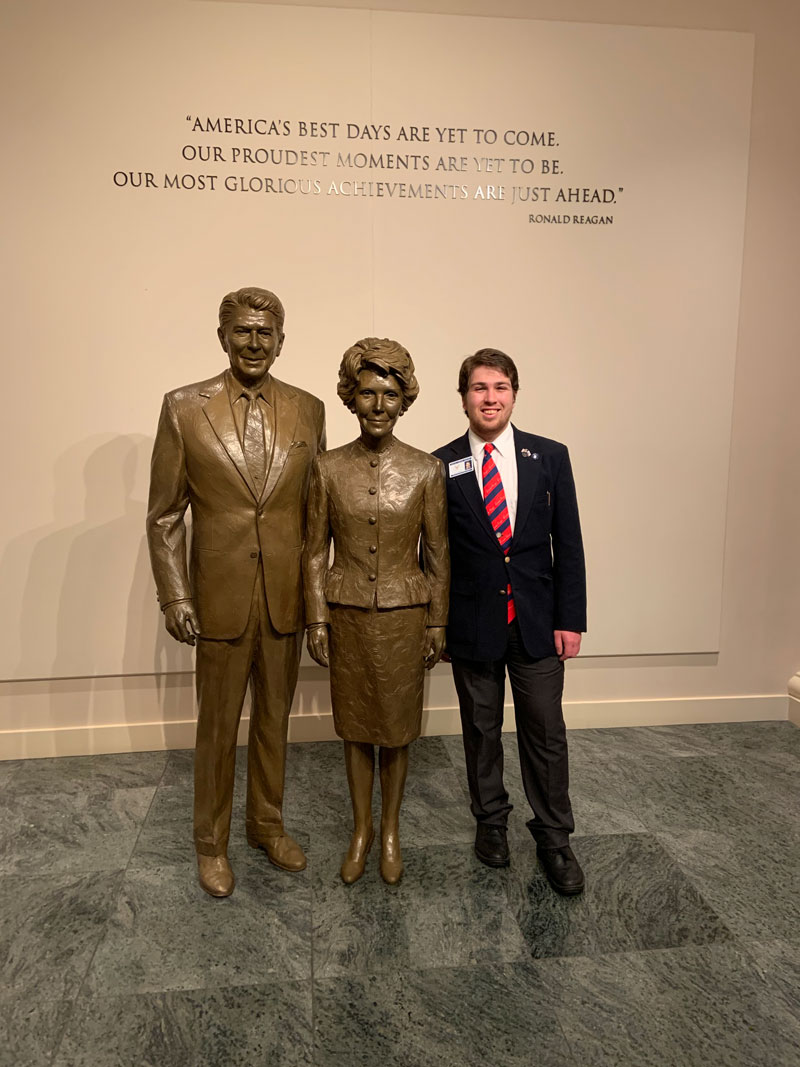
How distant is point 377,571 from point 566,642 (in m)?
0.77

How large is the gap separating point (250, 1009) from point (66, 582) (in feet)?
7.67

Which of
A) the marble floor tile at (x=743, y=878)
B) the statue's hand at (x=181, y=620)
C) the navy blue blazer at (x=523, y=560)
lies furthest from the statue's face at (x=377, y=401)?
the marble floor tile at (x=743, y=878)

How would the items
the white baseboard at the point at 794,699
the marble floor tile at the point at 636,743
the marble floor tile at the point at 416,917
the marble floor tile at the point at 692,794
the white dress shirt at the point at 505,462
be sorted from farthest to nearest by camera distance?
the white baseboard at the point at 794,699
the marble floor tile at the point at 636,743
the marble floor tile at the point at 692,794
the white dress shirt at the point at 505,462
the marble floor tile at the point at 416,917

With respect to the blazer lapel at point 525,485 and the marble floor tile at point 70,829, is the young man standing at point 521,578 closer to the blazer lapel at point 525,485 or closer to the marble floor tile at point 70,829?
the blazer lapel at point 525,485

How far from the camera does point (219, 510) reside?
2482 mm

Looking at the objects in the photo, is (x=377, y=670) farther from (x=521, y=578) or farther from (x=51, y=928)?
(x=51, y=928)

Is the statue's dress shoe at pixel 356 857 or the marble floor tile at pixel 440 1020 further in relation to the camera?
the statue's dress shoe at pixel 356 857

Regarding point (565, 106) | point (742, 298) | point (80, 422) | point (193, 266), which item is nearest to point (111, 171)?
point (193, 266)

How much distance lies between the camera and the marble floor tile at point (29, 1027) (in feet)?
6.42

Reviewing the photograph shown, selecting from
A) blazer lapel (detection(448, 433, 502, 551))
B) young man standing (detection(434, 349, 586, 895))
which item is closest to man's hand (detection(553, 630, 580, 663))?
young man standing (detection(434, 349, 586, 895))

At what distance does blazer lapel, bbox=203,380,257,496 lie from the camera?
246 centimetres

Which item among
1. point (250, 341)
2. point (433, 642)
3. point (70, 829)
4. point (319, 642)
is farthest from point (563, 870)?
point (250, 341)

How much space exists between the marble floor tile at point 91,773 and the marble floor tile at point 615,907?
1894 millimetres

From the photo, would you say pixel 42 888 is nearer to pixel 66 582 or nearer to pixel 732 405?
pixel 66 582
